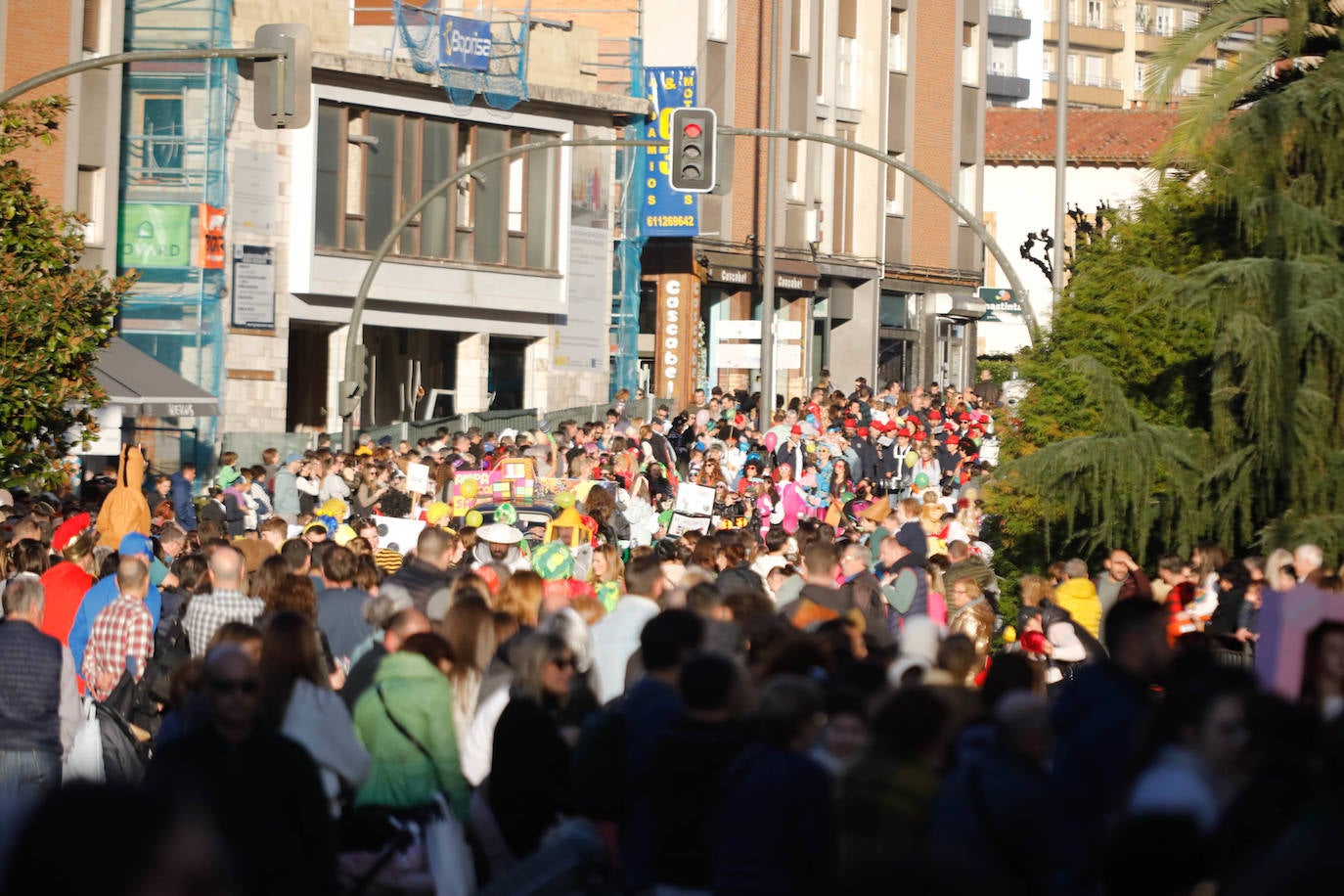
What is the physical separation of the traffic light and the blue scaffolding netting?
40.1 ft

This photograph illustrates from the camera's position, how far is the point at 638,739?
7.01 meters

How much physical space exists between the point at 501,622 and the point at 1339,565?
9.51m

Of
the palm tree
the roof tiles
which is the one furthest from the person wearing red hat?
the roof tiles

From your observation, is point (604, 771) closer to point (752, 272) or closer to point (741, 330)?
point (741, 330)

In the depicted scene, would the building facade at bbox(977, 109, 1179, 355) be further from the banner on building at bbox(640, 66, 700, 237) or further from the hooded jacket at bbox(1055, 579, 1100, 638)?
the hooded jacket at bbox(1055, 579, 1100, 638)

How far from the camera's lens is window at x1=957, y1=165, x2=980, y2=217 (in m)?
58.3

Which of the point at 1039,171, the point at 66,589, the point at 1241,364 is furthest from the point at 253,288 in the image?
the point at 1039,171

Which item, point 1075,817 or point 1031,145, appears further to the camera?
point 1031,145

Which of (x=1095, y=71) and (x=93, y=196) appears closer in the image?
(x=93, y=196)

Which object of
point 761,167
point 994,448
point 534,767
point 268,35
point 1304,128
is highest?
point 761,167

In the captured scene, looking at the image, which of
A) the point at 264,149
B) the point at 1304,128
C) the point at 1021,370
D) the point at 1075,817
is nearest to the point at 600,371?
the point at 264,149

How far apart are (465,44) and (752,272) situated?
12.3 metres

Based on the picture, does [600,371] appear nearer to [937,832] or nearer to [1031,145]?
[1031,145]

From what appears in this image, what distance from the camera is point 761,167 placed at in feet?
164
